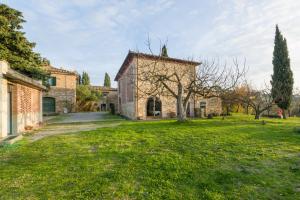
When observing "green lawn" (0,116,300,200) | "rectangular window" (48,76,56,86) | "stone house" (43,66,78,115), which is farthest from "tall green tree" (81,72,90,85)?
"green lawn" (0,116,300,200)

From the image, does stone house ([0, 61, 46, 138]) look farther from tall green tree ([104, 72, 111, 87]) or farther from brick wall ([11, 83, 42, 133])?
tall green tree ([104, 72, 111, 87])

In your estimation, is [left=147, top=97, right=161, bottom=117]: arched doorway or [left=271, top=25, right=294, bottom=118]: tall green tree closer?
[left=147, top=97, right=161, bottom=117]: arched doorway

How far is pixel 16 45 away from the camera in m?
14.0

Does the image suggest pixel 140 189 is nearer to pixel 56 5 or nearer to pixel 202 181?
pixel 202 181

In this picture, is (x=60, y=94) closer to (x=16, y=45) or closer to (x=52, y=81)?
(x=52, y=81)

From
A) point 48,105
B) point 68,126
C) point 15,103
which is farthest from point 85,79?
point 15,103

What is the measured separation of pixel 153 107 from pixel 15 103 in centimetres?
1164

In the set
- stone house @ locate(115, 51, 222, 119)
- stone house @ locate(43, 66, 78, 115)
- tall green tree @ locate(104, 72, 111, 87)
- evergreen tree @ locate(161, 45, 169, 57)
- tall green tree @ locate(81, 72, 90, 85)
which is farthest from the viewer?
tall green tree @ locate(104, 72, 111, 87)

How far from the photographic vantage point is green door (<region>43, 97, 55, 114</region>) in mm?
27562

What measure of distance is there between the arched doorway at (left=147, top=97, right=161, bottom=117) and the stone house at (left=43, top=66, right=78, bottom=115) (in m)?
17.1

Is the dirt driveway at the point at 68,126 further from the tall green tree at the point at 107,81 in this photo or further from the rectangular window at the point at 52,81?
the tall green tree at the point at 107,81

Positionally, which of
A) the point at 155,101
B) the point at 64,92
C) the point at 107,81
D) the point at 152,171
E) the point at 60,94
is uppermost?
the point at 107,81

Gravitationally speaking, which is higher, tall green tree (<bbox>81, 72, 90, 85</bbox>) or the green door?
Result: tall green tree (<bbox>81, 72, 90, 85</bbox>)

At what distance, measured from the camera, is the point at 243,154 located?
5531 mm
